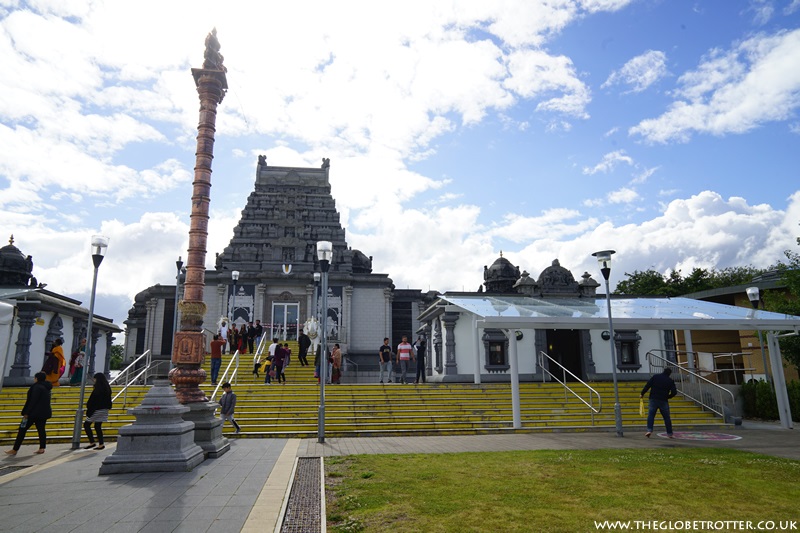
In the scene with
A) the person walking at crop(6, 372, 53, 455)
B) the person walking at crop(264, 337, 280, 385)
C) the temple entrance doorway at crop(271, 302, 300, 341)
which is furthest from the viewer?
the temple entrance doorway at crop(271, 302, 300, 341)

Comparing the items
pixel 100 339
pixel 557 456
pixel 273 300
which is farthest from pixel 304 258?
pixel 557 456

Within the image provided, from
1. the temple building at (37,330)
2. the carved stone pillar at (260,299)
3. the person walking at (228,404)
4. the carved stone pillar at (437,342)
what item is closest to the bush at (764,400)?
the carved stone pillar at (437,342)

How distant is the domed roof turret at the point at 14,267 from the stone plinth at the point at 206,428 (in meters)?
25.7

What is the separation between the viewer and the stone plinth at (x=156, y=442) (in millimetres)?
8109

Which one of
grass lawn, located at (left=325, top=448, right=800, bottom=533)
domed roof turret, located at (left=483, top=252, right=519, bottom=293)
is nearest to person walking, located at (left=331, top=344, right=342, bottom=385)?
grass lawn, located at (left=325, top=448, right=800, bottom=533)

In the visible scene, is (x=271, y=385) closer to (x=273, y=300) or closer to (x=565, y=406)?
(x=565, y=406)

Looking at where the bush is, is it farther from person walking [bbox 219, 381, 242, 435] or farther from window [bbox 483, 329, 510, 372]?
person walking [bbox 219, 381, 242, 435]

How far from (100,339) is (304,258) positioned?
15.0m

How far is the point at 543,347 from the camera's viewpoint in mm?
24766

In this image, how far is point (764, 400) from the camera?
1806cm

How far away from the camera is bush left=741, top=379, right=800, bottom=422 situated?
57.8 feet

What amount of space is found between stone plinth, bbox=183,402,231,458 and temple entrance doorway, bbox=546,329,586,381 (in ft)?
61.1

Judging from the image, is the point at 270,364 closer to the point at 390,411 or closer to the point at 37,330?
the point at 390,411

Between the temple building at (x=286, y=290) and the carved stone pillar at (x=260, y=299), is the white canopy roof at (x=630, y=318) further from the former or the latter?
the carved stone pillar at (x=260, y=299)
